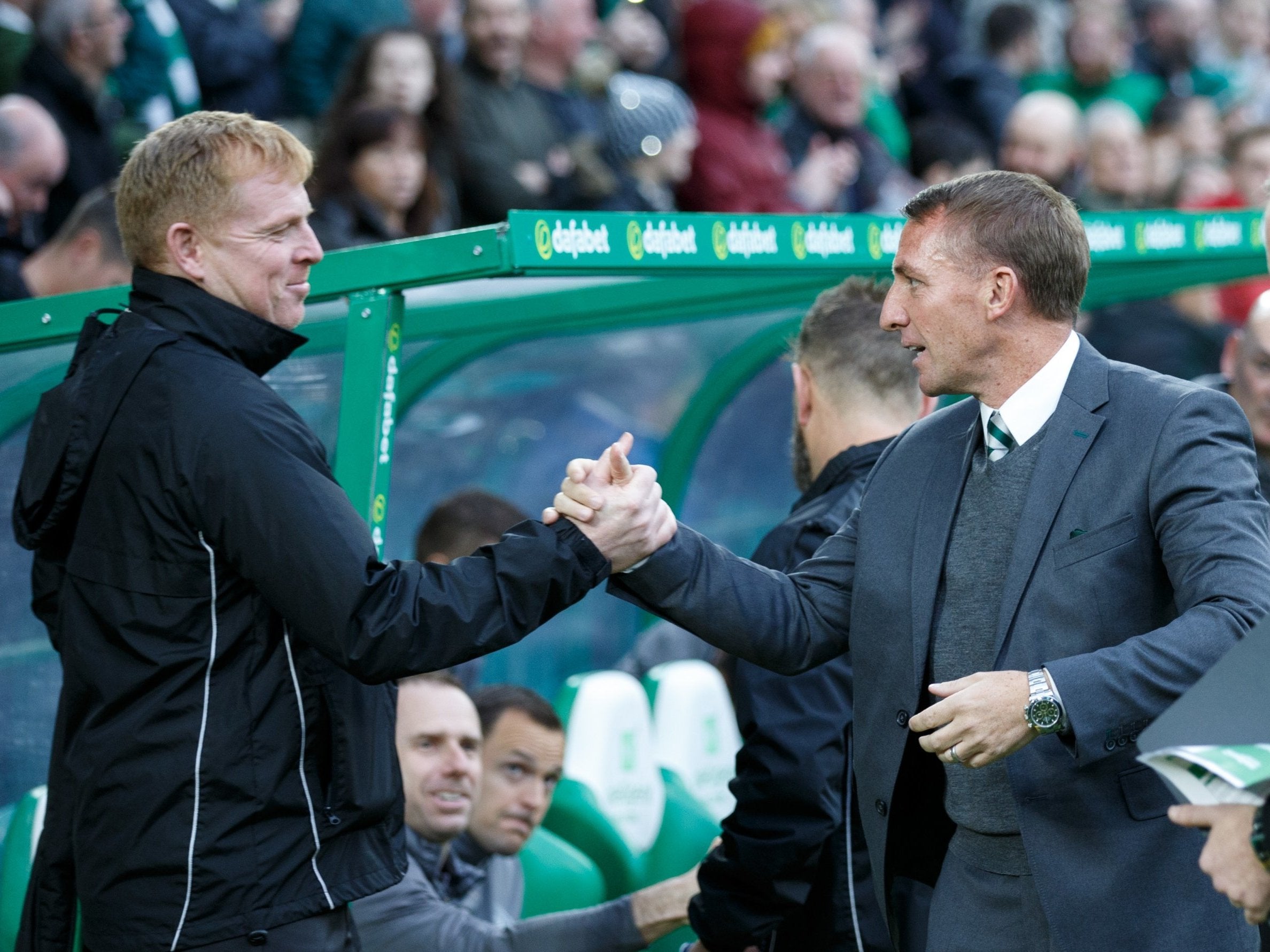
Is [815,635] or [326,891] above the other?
[815,635]

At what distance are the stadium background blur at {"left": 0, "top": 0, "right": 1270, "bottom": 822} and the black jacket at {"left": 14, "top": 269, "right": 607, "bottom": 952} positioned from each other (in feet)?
3.02

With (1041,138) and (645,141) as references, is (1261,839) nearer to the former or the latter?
(645,141)

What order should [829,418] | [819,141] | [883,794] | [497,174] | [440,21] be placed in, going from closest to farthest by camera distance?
[883,794]
[829,418]
[497,174]
[440,21]
[819,141]

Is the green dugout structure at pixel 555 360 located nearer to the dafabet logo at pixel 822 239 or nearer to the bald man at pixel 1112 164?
the dafabet logo at pixel 822 239

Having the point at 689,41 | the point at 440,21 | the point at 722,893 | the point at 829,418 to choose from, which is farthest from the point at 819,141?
the point at 722,893

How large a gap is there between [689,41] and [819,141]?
805mm

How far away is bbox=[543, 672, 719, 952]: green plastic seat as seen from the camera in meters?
4.50

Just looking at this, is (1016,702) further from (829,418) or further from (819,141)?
(819,141)

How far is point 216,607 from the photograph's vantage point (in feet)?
8.30

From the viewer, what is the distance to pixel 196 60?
6.66m

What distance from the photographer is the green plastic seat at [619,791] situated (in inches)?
177

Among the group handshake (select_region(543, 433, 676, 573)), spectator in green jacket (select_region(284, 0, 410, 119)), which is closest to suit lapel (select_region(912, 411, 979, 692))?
handshake (select_region(543, 433, 676, 573))

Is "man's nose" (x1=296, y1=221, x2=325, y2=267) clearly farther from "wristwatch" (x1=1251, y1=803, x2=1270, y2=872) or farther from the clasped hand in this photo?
"wristwatch" (x1=1251, y1=803, x2=1270, y2=872)

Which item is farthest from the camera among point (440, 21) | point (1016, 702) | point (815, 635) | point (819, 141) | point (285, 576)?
point (819, 141)
